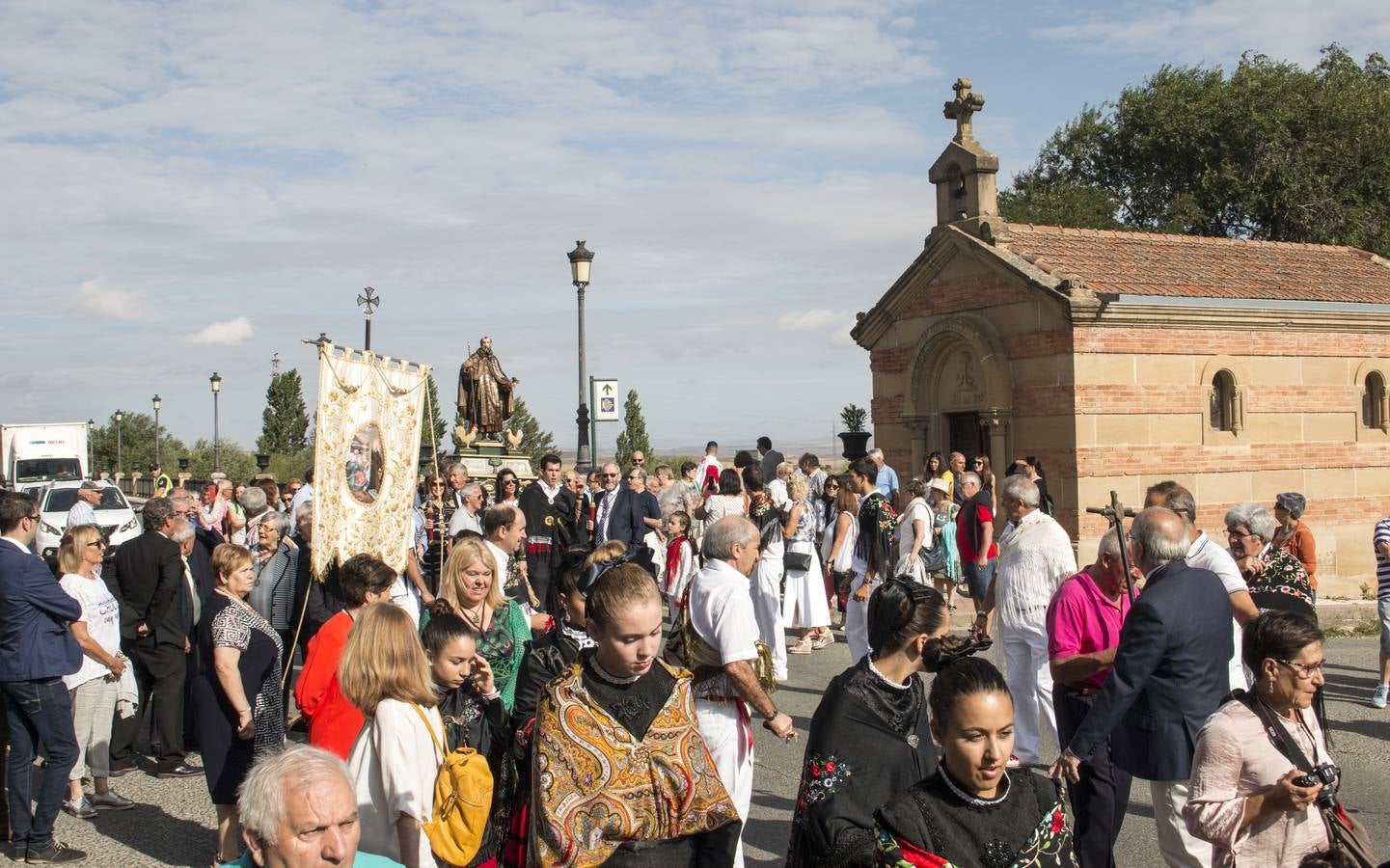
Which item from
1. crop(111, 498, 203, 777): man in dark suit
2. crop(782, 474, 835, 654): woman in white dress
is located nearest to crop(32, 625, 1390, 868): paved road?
crop(111, 498, 203, 777): man in dark suit

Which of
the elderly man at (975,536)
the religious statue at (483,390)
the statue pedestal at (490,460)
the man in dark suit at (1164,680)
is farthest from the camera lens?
the religious statue at (483,390)

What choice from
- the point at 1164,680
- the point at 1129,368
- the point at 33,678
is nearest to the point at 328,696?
the point at 33,678

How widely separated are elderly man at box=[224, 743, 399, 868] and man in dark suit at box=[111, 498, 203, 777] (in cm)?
627

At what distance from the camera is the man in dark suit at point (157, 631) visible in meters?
8.80

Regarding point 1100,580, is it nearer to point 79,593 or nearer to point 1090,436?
point 79,593

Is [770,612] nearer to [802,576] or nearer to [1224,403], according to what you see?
[802,576]

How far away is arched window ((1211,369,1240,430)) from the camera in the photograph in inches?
754

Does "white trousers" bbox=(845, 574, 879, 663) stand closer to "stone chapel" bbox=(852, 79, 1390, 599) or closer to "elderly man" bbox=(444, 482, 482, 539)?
"elderly man" bbox=(444, 482, 482, 539)

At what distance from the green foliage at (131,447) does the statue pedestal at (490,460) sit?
44140 mm

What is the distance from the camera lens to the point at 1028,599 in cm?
760

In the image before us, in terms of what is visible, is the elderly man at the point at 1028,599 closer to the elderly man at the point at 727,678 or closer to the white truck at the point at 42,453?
the elderly man at the point at 727,678

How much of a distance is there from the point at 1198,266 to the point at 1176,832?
58.1 ft

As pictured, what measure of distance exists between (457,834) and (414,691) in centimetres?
50

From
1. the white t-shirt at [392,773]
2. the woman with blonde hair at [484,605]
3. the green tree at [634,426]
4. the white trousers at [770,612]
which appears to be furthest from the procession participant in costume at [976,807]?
the green tree at [634,426]
